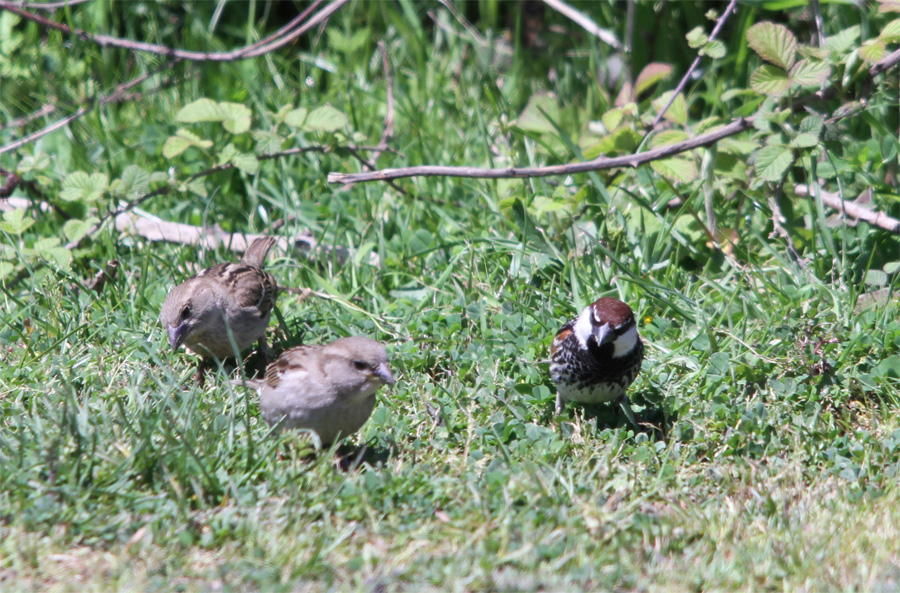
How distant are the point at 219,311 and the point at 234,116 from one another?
178cm

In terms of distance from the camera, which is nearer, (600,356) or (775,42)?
(600,356)

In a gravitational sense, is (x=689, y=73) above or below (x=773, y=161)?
above

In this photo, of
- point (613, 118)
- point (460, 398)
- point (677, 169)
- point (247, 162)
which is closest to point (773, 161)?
point (677, 169)

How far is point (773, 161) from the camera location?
17.1 feet

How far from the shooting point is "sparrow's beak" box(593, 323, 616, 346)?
4297mm

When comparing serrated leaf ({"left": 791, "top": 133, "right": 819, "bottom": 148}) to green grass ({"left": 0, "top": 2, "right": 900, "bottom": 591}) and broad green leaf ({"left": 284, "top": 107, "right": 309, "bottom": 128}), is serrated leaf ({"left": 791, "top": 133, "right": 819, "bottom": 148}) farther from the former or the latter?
broad green leaf ({"left": 284, "top": 107, "right": 309, "bottom": 128})

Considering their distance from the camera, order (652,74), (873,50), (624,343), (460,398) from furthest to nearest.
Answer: (652,74), (873,50), (460,398), (624,343)

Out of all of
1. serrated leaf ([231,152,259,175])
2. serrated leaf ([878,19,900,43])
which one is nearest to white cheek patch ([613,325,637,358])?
serrated leaf ([878,19,900,43])

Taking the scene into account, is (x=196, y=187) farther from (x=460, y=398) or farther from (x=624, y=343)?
(x=624, y=343)

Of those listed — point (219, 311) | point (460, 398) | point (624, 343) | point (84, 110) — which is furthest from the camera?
point (84, 110)

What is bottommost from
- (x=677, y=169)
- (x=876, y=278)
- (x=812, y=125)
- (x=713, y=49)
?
(x=876, y=278)

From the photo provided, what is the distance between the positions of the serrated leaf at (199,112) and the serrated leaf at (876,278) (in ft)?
14.0

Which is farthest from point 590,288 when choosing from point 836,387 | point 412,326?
point 836,387

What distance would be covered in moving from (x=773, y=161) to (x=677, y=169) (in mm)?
658
